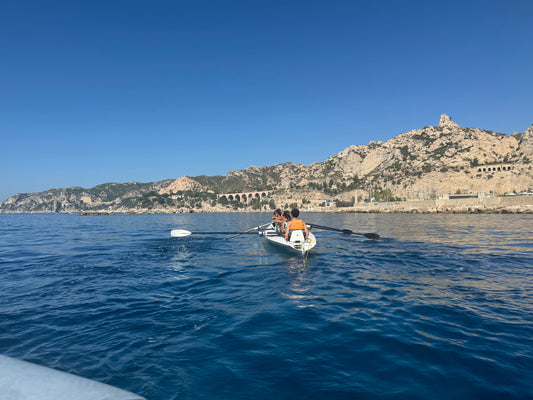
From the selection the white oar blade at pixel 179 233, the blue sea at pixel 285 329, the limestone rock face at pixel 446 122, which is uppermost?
the limestone rock face at pixel 446 122

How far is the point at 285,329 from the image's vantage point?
263 inches

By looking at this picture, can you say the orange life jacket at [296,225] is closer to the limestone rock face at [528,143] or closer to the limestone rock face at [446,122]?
the limestone rock face at [528,143]

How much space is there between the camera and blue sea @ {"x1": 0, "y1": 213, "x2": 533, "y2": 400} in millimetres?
4578

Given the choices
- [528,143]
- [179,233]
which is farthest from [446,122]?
[179,233]

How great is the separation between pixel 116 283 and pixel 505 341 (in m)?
11.7

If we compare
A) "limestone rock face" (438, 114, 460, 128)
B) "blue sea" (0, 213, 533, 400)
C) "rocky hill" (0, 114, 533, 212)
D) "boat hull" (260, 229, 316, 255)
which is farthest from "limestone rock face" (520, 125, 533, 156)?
"boat hull" (260, 229, 316, 255)

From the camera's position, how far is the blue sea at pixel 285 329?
4.58m

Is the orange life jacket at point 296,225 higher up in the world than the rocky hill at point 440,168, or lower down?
lower down

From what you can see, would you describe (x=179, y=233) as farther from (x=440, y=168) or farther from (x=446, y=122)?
(x=446, y=122)

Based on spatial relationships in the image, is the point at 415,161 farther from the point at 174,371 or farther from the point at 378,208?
the point at 174,371

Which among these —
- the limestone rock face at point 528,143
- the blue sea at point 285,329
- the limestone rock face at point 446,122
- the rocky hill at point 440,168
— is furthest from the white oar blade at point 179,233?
the limestone rock face at point 446,122

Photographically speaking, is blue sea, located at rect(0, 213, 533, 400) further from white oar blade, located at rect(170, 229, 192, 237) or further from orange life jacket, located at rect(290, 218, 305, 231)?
white oar blade, located at rect(170, 229, 192, 237)

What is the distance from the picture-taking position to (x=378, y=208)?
10994cm

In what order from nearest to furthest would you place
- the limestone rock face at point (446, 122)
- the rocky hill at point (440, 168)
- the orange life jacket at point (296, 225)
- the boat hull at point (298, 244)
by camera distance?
the boat hull at point (298, 244) → the orange life jacket at point (296, 225) → the rocky hill at point (440, 168) → the limestone rock face at point (446, 122)
